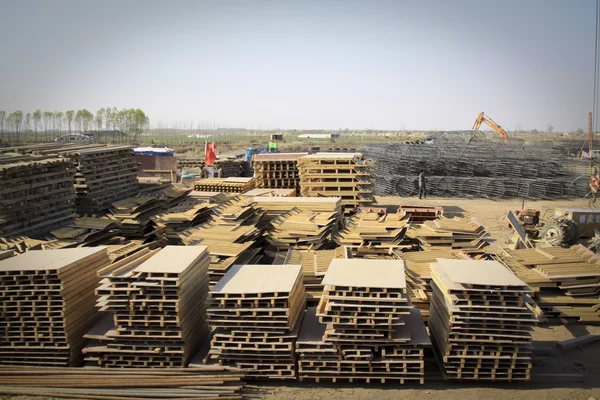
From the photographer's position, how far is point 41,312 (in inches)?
305

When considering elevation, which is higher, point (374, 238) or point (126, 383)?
point (374, 238)

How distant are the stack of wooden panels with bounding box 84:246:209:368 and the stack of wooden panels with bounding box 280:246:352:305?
9.19ft

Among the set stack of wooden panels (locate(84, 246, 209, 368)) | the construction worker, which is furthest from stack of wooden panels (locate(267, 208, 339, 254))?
the construction worker

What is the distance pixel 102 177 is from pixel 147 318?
31.4 ft

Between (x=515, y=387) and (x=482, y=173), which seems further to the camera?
(x=482, y=173)

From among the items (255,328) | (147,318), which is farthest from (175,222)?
(255,328)

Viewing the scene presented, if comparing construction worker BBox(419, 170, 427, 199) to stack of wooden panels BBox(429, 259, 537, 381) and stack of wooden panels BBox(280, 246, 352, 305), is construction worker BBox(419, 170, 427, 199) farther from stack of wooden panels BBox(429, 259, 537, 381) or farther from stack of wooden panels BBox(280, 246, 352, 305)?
stack of wooden panels BBox(429, 259, 537, 381)

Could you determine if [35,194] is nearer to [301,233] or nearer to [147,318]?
[147,318]

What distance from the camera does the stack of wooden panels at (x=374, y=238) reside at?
12406mm

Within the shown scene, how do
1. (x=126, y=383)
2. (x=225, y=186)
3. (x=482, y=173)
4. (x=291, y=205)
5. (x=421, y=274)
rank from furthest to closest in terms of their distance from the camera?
(x=482, y=173)
(x=225, y=186)
(x=291, y=205)
(x=421, y=274)
(x=126, y=383)

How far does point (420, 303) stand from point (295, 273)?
3022 mm

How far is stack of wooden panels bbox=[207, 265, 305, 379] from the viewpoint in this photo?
7312 millimetres

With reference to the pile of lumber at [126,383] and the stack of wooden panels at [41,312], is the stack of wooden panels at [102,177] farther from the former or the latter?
the pile of lumber at [126,383]

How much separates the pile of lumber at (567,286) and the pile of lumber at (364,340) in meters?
4.31
